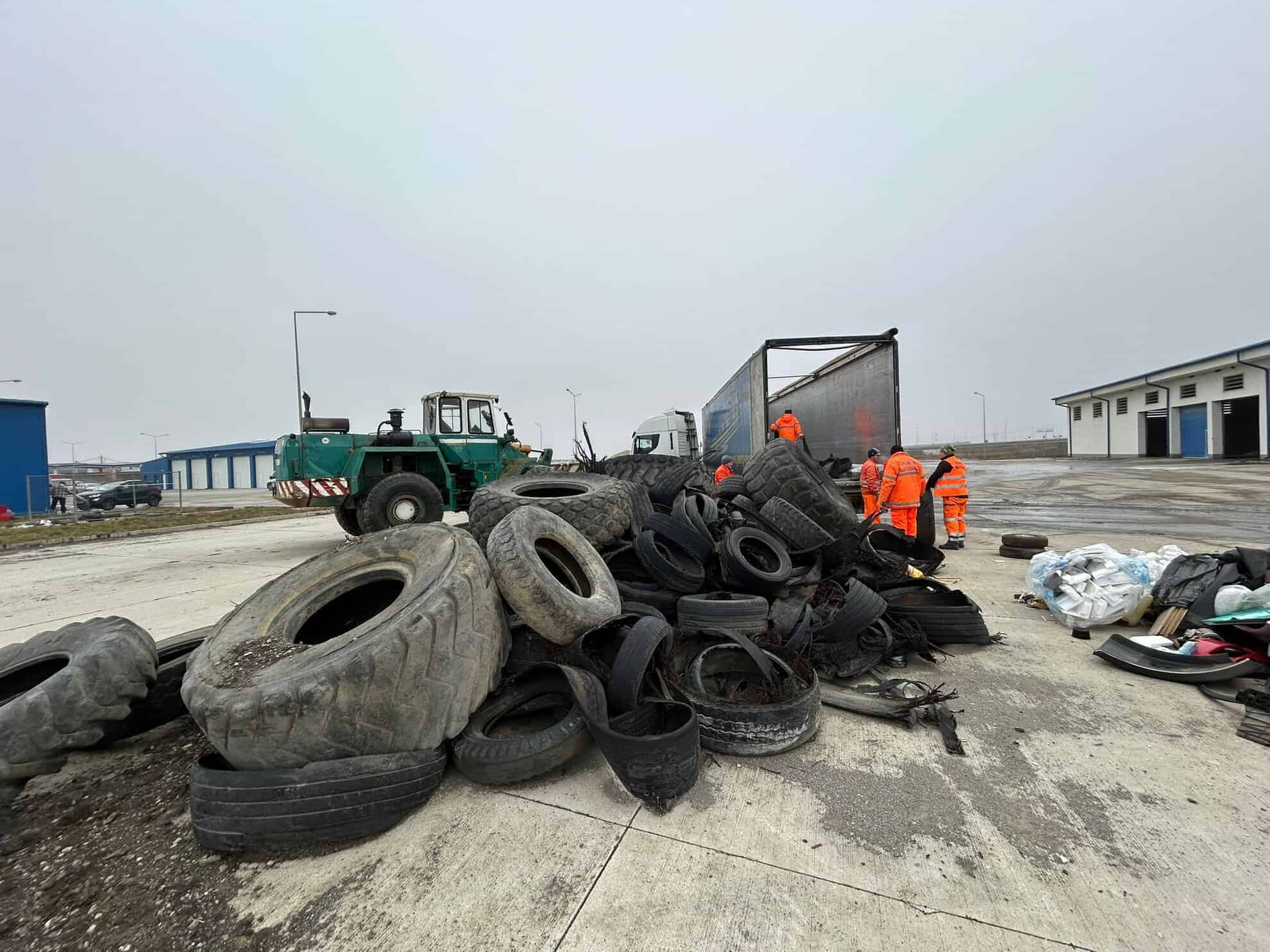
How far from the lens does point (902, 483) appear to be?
6480 mm

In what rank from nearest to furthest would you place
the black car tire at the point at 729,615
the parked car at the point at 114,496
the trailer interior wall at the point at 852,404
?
the black car tire at the point at 729,615 → the trailer interior wall at the point at 852,404 → the parked car at the point at 114,496

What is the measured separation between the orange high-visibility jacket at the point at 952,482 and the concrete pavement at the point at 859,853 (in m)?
4.62

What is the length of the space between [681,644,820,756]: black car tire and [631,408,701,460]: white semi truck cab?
12.7 m

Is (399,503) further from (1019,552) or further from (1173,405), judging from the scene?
(1173,405)

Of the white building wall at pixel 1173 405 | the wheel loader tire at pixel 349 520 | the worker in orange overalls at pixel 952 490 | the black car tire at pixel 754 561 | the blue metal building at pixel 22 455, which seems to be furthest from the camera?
the white building wall at pixel 1173 405

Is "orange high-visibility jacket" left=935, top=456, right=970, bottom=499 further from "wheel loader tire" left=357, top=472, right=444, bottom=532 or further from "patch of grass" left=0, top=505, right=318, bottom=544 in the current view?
"patch of grass" left=0, top=505, right=318, bottom=544

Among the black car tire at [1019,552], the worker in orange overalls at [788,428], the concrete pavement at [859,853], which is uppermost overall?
the worker in orange overalls at [788,428]

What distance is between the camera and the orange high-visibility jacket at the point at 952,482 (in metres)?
6.93

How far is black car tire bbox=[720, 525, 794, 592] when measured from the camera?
3.51 m

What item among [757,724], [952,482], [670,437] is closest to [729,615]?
[757,724]

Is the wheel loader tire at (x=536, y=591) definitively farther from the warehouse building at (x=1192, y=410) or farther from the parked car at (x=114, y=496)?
the warehouse building at (x=1192, y=410)

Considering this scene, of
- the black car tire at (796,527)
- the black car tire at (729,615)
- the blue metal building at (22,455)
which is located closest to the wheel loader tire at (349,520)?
the black car tire at (796,527)

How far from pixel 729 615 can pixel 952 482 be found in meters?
5.40

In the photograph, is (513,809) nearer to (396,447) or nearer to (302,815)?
(302,815)
